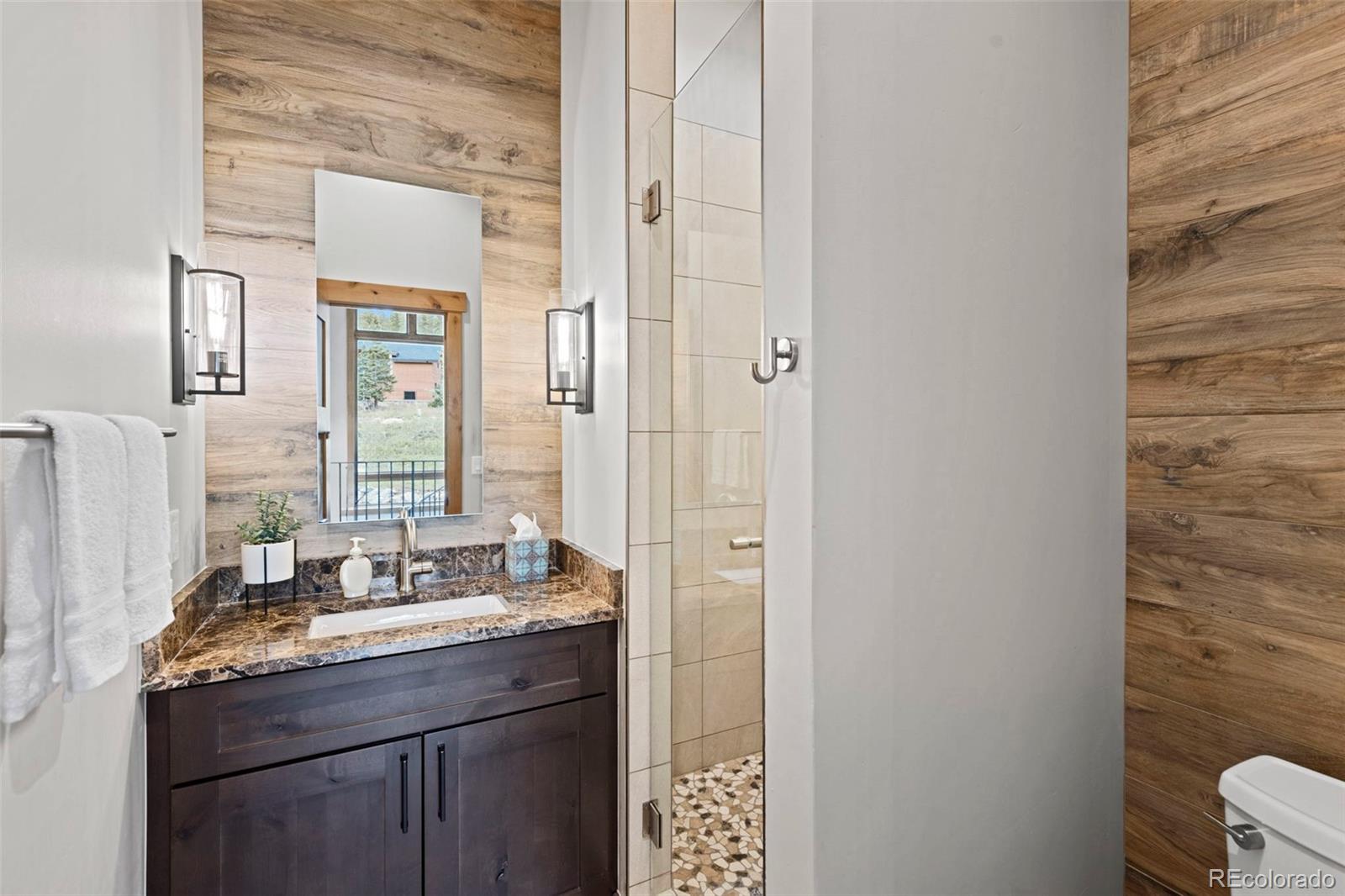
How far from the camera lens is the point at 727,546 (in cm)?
144

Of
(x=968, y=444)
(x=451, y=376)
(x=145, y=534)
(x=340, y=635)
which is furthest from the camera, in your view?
(x=451, y=376)

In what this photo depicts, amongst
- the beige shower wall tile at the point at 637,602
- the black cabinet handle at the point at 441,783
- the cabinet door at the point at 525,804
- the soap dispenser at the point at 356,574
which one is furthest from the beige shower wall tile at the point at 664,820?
the soap dispenser at the point at 356,574

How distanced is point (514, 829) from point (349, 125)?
2114 millimetres

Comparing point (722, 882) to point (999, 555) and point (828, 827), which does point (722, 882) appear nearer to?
point (828, 827)

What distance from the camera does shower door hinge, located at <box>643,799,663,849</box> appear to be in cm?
172

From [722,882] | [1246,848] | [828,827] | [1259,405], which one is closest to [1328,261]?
[1259,405]

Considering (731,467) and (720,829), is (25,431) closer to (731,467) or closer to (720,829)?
(731,467)

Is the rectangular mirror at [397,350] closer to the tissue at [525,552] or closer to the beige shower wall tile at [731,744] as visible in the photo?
the tissue at [525,552]

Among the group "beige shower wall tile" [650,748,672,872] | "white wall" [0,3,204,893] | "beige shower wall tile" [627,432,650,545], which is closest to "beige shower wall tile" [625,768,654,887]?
"beige shower wall tile" [650,748,672,872]

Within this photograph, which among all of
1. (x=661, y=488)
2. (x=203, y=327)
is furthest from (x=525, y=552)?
(x=203, y=327)

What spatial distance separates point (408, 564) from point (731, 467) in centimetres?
114

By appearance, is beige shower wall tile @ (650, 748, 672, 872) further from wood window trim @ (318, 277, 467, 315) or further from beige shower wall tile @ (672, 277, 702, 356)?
wood window trim @ (318, 277, 467, 315)

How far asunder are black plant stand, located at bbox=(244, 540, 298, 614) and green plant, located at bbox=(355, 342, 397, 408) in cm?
48

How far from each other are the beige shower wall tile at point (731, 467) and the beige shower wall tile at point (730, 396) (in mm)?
22
